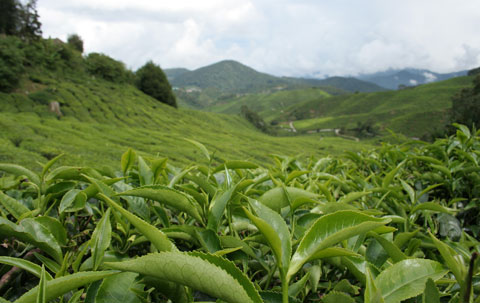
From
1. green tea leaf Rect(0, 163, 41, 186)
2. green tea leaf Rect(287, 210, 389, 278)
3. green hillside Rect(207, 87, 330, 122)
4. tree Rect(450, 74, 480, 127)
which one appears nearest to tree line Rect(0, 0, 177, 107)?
green tea leaf Rect(0, 163, 41, 186)

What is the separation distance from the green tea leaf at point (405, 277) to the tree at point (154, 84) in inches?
1477

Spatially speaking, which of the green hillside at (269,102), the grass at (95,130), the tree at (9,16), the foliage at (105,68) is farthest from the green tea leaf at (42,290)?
the green hillside at (269,102)

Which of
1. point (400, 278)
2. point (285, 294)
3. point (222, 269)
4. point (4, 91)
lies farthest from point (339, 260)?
point (4, 91)

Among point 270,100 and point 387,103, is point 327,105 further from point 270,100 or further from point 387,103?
point 270,100

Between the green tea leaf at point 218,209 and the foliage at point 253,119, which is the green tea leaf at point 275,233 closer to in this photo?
the green tea leaf at point 218,209

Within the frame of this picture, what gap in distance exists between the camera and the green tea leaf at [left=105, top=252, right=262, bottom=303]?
17.5 inches

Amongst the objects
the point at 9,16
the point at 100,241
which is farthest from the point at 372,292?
the point at 9,16

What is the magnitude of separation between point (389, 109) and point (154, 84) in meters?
77.1

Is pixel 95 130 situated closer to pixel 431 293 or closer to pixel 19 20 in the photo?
pixel 431 293

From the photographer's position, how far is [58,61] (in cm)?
2828

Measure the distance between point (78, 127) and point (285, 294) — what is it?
57.5ft

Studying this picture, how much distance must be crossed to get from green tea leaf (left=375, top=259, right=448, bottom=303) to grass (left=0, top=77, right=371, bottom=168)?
248 cm

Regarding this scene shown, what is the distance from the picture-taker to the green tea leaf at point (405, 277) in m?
0.60

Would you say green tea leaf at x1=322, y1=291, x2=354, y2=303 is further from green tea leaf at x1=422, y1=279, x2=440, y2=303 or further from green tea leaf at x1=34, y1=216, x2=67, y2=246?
green tea leaf at x1=34, y1=216, x2=67, y2=246
